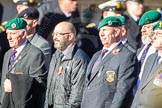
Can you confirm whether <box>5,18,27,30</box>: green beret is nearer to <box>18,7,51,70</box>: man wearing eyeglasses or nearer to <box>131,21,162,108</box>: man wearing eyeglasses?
<box>18,7,51,70</box>: man wearing eyeglasses

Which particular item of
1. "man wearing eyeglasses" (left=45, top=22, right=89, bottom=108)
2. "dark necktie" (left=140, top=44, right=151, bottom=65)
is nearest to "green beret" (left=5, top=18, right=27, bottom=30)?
"man wearing eyeglasses" (left=45, top=22, right=89, bottom=108)

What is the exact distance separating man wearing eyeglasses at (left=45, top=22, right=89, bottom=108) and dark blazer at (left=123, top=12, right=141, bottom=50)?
1.59 metres

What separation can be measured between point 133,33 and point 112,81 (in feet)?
7.47

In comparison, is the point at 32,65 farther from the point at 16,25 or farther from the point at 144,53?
the point at 144,53

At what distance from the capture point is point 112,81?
21.6ft

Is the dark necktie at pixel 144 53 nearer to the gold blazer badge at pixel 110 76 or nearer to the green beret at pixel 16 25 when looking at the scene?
the gold blazer badge at pixel 110 76

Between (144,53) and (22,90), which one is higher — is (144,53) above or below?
above

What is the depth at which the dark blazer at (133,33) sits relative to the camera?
8633mm

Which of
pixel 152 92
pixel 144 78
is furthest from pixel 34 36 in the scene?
pixel 152 92

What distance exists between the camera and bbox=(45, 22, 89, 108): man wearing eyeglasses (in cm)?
700

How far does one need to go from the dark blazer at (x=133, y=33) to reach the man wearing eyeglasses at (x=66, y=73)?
159 centimetres

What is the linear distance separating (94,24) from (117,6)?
1.81 feet

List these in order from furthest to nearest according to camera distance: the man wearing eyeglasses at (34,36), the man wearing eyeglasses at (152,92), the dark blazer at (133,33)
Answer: the dark blazer at (133,33)
the man wearing eyeglasses at (34,36)
the man wearing eyeglasses at (152,92)

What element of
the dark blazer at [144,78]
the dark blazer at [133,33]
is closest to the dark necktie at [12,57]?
the dark blazer at [144,78]
